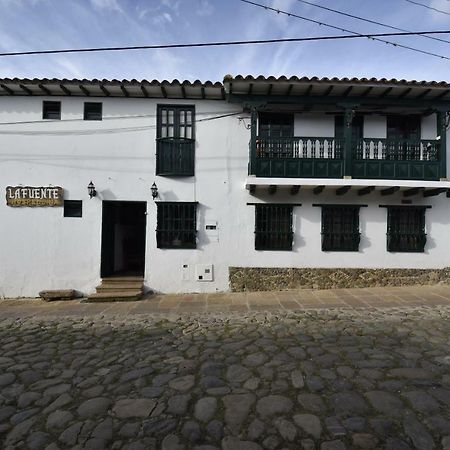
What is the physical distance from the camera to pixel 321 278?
834 centimetres

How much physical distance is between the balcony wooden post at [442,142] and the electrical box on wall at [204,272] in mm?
6916

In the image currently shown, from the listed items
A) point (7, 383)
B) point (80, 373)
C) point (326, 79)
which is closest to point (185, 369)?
point (80, 373)

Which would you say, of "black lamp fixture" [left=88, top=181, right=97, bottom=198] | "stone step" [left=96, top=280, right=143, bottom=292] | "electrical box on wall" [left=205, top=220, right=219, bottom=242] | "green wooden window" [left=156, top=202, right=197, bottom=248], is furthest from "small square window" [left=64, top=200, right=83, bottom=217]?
"electrical box on wall" [left=205, top=220, right=219, bottom=242]

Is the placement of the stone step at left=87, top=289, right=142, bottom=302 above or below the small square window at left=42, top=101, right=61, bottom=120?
below

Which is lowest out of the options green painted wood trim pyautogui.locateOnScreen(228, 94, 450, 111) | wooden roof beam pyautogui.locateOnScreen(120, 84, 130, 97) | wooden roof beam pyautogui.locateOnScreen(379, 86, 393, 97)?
green painted wood trim pyautogui.locateOnScreen(228, 94, 450, 111)

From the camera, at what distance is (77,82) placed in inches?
300

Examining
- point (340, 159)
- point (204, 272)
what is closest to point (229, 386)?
point (204, 272)

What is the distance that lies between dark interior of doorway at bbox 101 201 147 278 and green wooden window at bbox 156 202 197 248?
26.5 inches

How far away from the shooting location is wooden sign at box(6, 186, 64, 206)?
802 cm

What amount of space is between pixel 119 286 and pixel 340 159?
23.1ft

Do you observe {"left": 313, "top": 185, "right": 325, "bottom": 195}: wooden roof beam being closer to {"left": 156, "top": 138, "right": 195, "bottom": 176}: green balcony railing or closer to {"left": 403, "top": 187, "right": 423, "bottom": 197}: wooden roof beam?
{"left": 403, "top": 187, "right": 423, "bottom": 197}: wooden roof beam

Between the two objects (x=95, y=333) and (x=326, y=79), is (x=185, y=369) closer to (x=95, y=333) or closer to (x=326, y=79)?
(x=95, y=333)

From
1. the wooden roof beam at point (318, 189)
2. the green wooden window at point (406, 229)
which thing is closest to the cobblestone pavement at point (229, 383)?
the green wooden window at point (406, 229)

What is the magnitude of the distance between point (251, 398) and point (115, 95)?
8.28m
